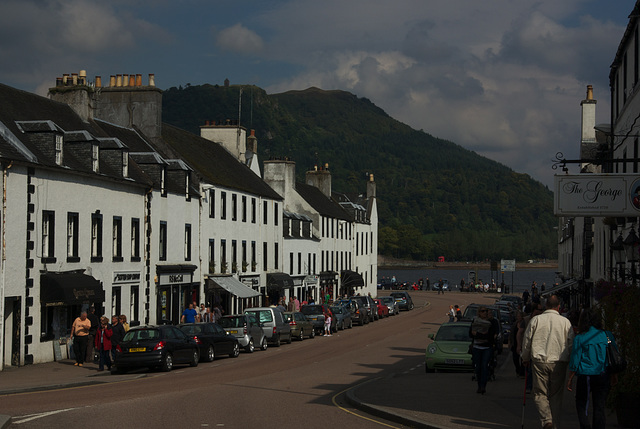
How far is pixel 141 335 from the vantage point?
87.9ft

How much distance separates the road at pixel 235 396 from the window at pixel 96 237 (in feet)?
22.0

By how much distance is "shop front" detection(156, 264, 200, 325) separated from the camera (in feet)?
130

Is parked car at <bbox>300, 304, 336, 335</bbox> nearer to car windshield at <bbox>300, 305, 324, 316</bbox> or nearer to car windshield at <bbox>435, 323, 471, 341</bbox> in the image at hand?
car windshield at <bbox>300, 305, 324, 316</bbox>

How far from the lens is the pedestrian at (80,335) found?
92.4 ft

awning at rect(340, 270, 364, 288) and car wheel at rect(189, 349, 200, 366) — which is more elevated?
awning at rect(340, 270, 364, 288)

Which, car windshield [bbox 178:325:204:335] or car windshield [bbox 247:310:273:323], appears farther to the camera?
car windshield [bbox 247:310:273:323]

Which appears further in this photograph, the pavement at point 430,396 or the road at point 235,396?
the road at point 235,396

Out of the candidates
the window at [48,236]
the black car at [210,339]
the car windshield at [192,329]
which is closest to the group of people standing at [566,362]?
the black car at [210,339]

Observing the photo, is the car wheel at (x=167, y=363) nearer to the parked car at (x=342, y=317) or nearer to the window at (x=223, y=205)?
the window at (x=223, y=205)

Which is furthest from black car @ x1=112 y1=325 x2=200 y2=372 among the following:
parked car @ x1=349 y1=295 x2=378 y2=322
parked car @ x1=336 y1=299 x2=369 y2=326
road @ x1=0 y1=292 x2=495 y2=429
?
parked car @ x1=349 y1=295 x2=378 y2=322

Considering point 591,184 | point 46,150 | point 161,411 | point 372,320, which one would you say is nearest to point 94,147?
point 46,150

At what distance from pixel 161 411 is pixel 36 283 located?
14.4 m

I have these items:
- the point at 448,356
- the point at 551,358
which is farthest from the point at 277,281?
the point at 551,358

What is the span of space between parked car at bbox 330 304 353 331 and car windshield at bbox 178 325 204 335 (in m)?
20.2
